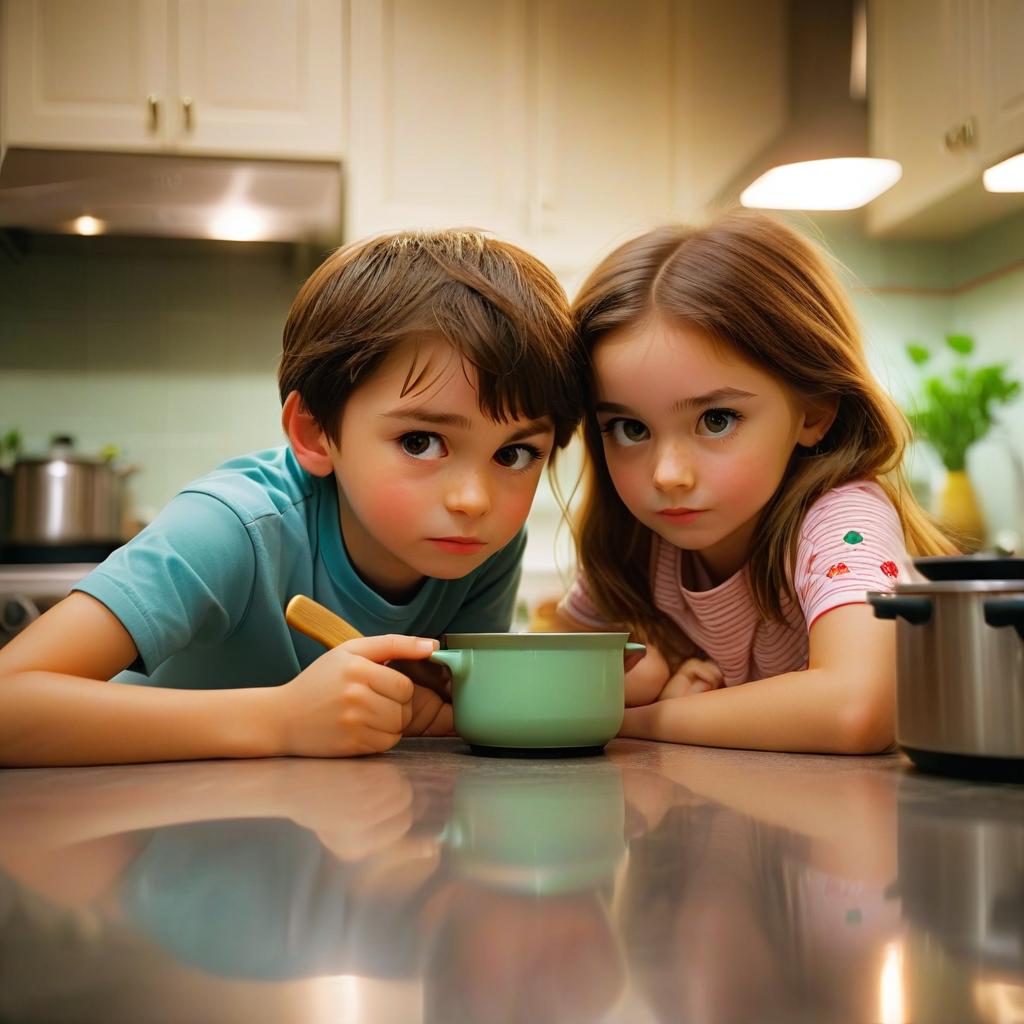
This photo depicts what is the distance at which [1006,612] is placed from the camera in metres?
0.60

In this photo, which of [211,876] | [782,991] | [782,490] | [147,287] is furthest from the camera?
[147,287]

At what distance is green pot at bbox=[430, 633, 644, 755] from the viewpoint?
763 mm

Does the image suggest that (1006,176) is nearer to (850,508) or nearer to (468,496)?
(850,508)

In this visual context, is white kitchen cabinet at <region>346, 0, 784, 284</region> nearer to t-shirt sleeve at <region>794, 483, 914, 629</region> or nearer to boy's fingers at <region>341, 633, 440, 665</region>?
t-shirt sleeve at <region>794, 483, 914, 629</region>

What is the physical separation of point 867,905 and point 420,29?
9.75 ft

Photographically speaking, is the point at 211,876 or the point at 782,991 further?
the point at 211,876

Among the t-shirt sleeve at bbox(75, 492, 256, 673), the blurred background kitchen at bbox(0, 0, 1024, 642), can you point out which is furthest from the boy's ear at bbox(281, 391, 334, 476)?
the blurred background kitchen at bbox(0, 0, 1024, 642)

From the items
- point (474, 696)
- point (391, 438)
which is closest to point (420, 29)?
point (391, 438)

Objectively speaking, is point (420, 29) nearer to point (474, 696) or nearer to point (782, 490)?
point (782, 490)

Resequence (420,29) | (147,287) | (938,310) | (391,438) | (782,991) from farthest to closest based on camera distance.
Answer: (938,310)
(147,287)
(420,29)
(391,438)
(782,991)

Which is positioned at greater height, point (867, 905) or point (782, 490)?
point (782, 490)

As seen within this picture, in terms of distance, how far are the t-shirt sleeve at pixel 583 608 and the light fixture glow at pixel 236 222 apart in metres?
1.76

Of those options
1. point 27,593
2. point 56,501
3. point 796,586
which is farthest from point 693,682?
point 56,501

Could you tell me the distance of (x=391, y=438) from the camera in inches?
37.9
